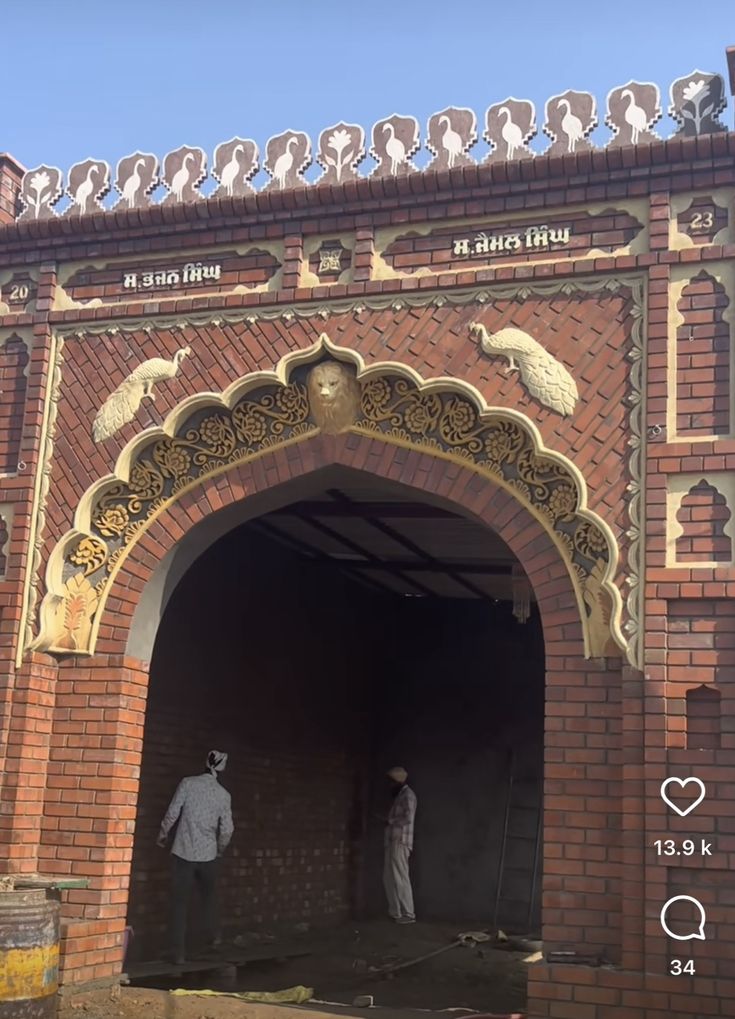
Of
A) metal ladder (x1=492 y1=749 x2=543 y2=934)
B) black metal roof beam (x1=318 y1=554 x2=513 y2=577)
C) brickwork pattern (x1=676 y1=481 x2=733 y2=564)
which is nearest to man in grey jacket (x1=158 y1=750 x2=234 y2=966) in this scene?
black metal roof beam (x1=318 y1=554 x2=513 y2=577)

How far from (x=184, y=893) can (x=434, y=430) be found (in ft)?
13.8

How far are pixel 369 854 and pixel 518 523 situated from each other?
7.89 meters

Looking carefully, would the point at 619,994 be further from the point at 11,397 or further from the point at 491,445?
the point at 11,397

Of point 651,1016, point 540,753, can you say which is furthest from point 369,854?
point 651,1016

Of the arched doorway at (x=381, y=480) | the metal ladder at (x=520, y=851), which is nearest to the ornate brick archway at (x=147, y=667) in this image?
the arched doorway at (x=381, y=480)

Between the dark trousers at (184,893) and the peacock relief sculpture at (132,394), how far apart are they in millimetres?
3441

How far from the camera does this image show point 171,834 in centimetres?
967

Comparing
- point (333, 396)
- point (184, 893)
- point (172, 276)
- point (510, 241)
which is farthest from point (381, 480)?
point (184, 893)

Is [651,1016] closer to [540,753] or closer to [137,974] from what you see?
[137,974]

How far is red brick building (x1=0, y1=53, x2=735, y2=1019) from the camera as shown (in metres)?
6.30

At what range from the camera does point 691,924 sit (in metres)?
5.99

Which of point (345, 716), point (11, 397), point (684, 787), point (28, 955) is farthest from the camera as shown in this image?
point (345, 716)

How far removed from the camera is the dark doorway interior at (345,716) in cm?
1028

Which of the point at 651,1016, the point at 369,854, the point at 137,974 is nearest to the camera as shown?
the point at 651,1016
